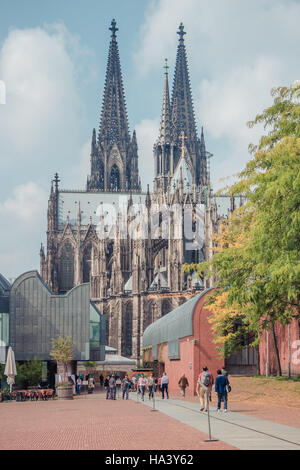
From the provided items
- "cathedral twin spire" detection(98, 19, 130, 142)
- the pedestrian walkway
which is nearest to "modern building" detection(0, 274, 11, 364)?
the pedestrian walkway

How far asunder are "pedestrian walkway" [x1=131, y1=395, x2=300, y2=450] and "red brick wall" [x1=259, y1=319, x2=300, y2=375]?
12567 mm

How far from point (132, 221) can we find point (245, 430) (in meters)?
78.2

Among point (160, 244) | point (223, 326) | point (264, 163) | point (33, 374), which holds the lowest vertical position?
point (33, 374)

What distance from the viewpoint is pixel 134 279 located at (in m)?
87.3

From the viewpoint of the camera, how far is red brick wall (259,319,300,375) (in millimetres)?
32875

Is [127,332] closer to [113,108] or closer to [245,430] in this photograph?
[113,108]

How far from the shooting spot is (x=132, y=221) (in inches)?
3661

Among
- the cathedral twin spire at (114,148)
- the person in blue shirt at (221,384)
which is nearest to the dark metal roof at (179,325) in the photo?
the person in blue shirt at (221,384)

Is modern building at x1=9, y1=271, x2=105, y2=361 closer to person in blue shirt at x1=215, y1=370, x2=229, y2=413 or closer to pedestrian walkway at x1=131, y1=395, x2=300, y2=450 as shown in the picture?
person in blue shirt at x1=215, y1=370, x2=229, y2=413

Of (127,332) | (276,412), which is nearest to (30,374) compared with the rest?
(276,412)

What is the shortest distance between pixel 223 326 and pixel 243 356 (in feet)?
14.0

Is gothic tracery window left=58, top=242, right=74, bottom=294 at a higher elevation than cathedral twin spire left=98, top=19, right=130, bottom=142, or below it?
below
